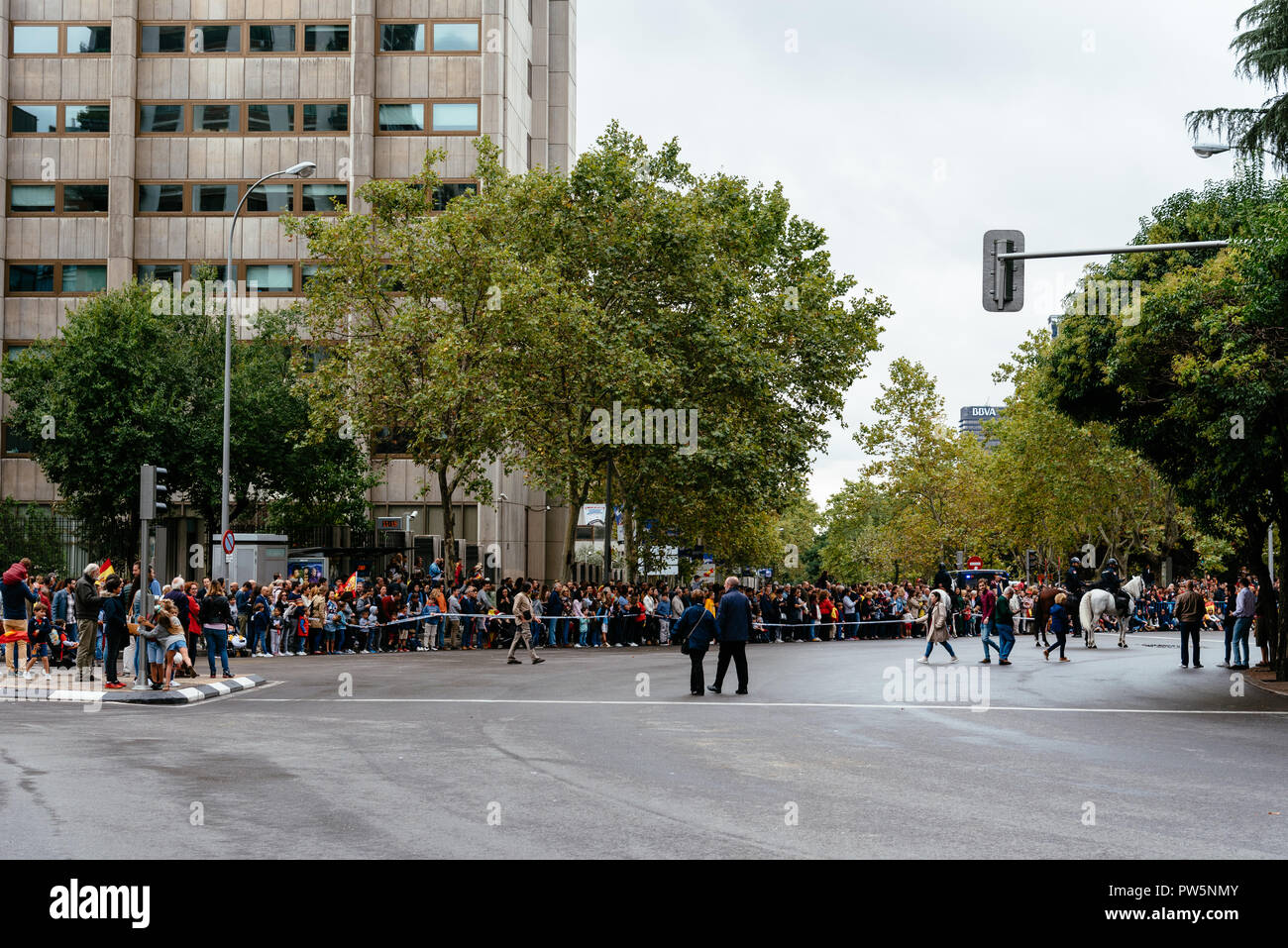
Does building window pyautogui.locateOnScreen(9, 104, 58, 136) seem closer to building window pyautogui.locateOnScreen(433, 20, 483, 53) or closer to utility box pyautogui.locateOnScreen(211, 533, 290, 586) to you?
building window pyautogui.locateOnScreen(433, 20, 483, 53)

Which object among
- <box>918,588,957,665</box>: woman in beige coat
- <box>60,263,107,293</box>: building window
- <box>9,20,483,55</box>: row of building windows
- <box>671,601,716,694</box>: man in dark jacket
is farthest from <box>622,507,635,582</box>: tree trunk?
<box>60,263,107,293</box>: building window

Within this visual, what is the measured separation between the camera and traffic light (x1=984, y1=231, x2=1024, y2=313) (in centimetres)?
1697

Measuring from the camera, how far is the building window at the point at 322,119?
55.2m

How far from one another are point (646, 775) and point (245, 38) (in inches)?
2008

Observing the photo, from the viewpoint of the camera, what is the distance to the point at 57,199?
55.0m

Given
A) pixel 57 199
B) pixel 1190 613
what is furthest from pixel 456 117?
pixel 1190 613

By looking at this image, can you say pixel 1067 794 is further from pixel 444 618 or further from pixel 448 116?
pixel 448 116

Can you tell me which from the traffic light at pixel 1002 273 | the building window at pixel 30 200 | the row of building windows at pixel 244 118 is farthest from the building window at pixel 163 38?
the traffic light at pixel 1002 273

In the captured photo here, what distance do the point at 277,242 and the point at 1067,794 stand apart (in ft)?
161

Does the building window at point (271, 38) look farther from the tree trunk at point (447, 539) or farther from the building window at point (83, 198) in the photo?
the tree trunk at point (447, 539)

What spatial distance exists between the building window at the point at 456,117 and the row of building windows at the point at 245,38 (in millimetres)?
2217

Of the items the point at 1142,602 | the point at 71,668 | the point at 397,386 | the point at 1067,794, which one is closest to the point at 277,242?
the point at 397,386

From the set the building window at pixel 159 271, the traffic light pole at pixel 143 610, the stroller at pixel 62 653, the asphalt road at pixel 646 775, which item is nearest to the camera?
the asphalt road at pixel 646 775

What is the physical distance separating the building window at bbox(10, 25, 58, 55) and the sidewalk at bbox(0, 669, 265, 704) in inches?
1609
